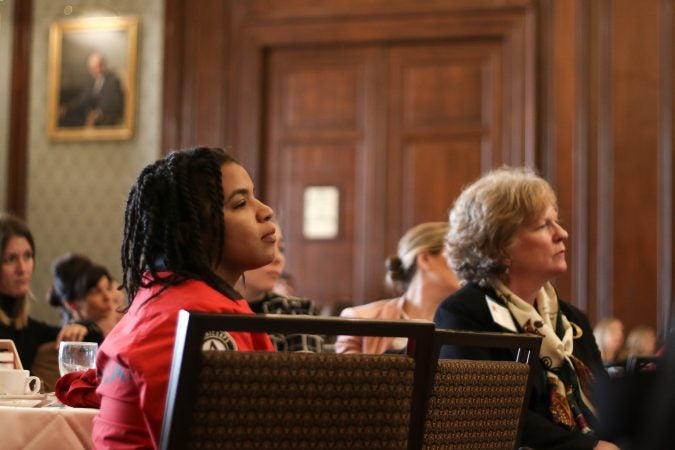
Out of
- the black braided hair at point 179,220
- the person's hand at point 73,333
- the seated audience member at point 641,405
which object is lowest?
the person's hand at point 73,333

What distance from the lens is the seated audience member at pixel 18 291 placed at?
184 inches

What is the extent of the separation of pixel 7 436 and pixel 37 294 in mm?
6874

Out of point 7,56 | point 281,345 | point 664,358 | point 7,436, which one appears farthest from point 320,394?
point 7,56

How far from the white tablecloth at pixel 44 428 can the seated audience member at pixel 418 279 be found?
226 centimetres

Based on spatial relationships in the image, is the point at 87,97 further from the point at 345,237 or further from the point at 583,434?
the point at 583,434

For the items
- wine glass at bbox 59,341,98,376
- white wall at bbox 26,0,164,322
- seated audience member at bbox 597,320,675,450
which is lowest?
wine glass at bbox 59,341,98,376

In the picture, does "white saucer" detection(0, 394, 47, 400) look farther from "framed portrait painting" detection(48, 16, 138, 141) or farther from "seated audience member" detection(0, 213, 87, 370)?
"framed portrait painting" detection(48, 16, 138, 141)

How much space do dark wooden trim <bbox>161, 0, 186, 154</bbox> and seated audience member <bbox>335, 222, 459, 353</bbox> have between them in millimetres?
4217

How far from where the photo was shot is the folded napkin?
253 cm

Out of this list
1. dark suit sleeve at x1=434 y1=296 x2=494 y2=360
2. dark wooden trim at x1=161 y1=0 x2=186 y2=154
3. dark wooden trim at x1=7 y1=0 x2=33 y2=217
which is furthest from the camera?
dark wooden trim at x1=7 y1=0 x2=33 y2=217

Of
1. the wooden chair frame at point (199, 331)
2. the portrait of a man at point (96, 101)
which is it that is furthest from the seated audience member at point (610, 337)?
the wooden chair frame at point (199, 331)

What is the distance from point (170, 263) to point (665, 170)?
646 cm

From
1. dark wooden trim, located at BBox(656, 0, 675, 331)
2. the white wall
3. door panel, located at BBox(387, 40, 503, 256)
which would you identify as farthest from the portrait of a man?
dark wooden trim, located at BBox(656, 0, 675, 331)

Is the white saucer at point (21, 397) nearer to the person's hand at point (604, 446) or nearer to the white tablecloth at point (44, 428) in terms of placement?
the white tablecloth at point (44, 428)
